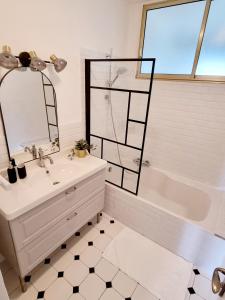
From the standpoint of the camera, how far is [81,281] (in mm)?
1476

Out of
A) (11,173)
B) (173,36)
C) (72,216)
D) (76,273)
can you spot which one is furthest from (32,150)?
(173,36)

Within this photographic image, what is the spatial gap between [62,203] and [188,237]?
47.4 inches

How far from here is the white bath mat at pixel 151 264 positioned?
146 cm

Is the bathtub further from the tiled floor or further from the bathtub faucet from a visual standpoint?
the bathtub faucet

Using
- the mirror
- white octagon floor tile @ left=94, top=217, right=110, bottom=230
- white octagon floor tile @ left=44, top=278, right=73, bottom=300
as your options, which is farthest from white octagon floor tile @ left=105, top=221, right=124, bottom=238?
the mirror

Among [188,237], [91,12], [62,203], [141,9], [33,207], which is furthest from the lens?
[141,9]

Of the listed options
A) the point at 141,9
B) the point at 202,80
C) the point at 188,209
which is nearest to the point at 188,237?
the point at 188,209

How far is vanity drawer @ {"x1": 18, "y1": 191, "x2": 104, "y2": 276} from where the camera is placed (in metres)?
1.29

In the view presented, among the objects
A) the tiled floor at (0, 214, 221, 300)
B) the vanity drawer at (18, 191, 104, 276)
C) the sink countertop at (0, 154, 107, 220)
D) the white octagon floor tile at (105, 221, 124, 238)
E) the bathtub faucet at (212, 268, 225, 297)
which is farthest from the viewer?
the white octagon floor tile at (105, 221, 124, 238)

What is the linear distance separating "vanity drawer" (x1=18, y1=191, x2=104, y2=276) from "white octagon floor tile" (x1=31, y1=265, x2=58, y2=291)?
0.21 metres

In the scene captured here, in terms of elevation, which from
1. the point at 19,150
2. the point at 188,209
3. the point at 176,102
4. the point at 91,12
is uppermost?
the point at 91,12

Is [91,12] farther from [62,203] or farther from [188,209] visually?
[188,209]

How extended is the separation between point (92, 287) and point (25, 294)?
529 millimetres

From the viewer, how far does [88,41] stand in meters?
1.78
